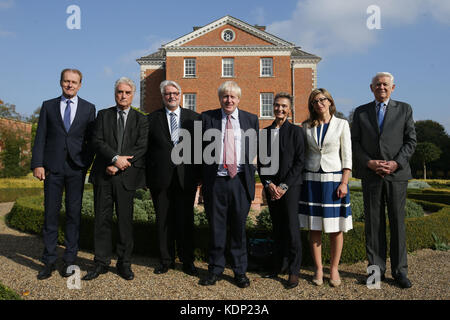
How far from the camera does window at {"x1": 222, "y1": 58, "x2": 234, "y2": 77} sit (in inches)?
981

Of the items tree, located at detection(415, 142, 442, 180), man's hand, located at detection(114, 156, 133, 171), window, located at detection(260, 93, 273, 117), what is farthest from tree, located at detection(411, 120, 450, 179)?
man's hand, located at detection(114, 156, 133, 171)

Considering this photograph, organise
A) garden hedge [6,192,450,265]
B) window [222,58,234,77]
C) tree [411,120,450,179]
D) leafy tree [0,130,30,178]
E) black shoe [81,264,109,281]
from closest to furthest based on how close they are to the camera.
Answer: black shoe [81,264,109,281]
garden hedge [6,192,450,265]
leafy tree [0,130,30,178]
window [222,58,234,77]
tree [411,120,450,179]

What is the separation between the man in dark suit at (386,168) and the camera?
383 centimetres

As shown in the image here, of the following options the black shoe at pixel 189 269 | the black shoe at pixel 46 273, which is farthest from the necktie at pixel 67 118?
the black shoe at pixel 189 269

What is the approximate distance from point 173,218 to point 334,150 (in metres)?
2.27

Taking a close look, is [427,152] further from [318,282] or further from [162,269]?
[162,269]

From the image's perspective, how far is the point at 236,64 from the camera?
81.0 ft

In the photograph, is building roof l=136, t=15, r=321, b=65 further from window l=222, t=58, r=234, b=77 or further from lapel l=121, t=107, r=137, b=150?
lapel l=121, t=107, r=137, b=150

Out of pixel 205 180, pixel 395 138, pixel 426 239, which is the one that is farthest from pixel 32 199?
pixel 426 239

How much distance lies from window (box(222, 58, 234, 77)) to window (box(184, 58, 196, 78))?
2466 millimetres

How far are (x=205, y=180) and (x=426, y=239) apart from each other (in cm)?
439
